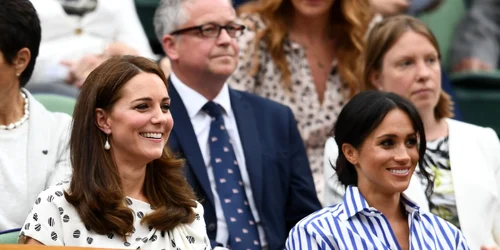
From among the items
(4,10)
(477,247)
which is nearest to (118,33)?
(4,10)

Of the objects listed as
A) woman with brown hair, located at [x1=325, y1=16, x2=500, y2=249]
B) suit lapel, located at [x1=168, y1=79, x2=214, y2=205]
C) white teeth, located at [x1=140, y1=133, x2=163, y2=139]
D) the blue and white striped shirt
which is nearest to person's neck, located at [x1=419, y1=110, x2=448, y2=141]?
woman with brown hair, located at [x1=325, y1=16, x2=500, y2=249]

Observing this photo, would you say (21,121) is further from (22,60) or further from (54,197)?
(54,197)

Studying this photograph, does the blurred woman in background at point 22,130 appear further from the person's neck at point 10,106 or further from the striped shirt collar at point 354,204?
the striped shirt collar at point 354,204

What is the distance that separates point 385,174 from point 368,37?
1.13m

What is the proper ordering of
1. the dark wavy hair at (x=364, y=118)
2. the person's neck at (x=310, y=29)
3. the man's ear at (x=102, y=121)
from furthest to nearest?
the person's neck at (x=310, y=29) < the dark wavy hair at (x=364, y=118) < the man's ear at (x=102, y=121)

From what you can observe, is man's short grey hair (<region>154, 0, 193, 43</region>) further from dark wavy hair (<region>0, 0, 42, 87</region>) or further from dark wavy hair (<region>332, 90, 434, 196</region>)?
dark wavy hair (<region>332, 90, 434, 196</region>)

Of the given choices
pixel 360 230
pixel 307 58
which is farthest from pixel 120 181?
pixel 307 58

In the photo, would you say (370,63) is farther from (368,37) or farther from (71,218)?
(71,218)

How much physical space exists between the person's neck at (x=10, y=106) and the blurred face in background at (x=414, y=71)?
1.36 meters

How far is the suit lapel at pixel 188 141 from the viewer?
11.8ft

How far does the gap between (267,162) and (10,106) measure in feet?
A: 2.88

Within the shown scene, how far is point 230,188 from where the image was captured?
3646 mm

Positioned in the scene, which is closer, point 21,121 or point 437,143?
point 21,121

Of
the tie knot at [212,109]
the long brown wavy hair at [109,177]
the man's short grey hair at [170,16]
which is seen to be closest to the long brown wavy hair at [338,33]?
the man's short grey hair at [170,16]
